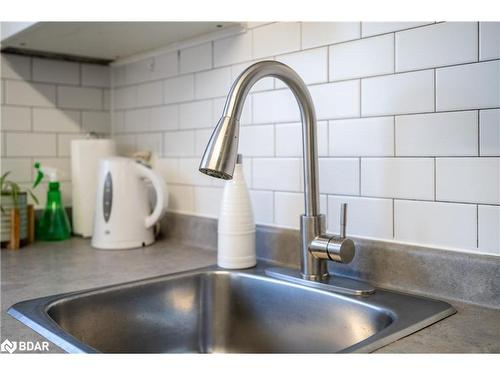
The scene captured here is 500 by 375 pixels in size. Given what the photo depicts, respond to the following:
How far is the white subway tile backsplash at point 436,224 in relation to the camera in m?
0.83

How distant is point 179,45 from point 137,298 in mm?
735

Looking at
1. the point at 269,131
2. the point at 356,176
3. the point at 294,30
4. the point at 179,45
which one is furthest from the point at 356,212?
the point at 179,45

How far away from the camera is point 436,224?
0.87m

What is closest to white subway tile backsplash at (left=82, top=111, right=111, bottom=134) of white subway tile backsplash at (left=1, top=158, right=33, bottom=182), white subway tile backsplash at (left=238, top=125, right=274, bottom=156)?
white subway tile backsplash at (left=1, top=158, right=33, bottom=182)

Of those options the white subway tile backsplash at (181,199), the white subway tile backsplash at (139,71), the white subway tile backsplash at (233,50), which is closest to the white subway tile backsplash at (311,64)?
the white subway tile backsplash at (233,50)

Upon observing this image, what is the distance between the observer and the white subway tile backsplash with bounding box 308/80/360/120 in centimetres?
99

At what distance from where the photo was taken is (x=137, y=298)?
98cm

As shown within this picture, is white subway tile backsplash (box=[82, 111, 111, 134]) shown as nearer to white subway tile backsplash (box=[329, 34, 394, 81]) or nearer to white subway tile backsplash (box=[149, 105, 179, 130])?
white subway tile backsplash (box=[149, 105, 179, 130])

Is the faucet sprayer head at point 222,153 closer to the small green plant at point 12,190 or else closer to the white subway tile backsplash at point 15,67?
the small green plant at point 12,190

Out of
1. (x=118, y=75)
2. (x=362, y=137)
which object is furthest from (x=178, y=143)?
(x=362, y=137)

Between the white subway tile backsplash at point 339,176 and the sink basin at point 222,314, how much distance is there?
0.68 feet

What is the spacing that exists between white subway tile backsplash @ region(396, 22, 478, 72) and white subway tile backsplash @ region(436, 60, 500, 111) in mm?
17

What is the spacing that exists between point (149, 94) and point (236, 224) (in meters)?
0.66

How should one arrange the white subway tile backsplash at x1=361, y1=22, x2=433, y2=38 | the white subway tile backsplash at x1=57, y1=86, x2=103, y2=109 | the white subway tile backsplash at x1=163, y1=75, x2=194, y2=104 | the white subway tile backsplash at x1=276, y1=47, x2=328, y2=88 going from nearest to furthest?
the white subway tile backsplash at x1=361, y1=22, x2=433, y2=38, the white subway tile backsplash at x1=276, y1=47, x2=328, y2=88, the white subway tile backsplash at x1=163, y1=75, x2=194, y2=104, the white subway tile backsplash at x1=57, y1=86, x2=103, y2=109
